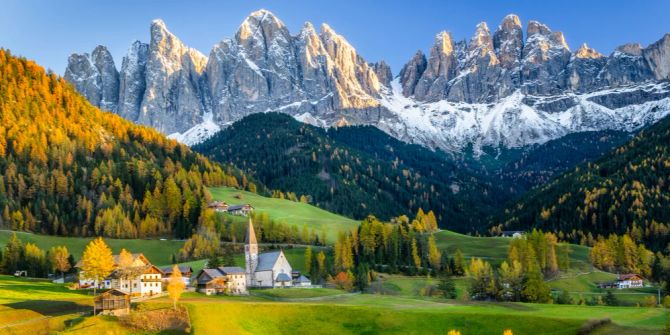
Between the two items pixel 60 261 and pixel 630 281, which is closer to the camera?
pixel 60 261

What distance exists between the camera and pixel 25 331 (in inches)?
3169

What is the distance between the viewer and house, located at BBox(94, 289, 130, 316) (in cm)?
8812

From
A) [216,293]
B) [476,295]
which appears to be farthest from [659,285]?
[216,293]

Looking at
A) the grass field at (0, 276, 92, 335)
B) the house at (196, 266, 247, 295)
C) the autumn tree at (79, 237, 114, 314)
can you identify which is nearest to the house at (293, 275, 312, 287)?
the house at (196, 266, 247, 295)

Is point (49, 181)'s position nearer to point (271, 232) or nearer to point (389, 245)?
point (271, 232)

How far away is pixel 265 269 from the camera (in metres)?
136

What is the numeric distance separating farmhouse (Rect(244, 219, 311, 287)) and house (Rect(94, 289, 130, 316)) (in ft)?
158

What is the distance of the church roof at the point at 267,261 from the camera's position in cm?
13662

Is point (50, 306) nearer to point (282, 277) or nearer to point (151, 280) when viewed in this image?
point (151, 280)

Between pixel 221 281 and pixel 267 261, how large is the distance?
60.3ft

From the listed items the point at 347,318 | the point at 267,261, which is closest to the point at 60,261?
the point at 267,261

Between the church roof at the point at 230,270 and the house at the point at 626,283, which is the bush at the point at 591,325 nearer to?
the church roof at the point at 230,270

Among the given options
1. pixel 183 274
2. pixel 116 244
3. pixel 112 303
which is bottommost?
pixel 112 303

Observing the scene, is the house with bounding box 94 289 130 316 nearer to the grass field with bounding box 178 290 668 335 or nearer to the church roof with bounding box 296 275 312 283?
the grass field with bounding box 178 290 668 335
